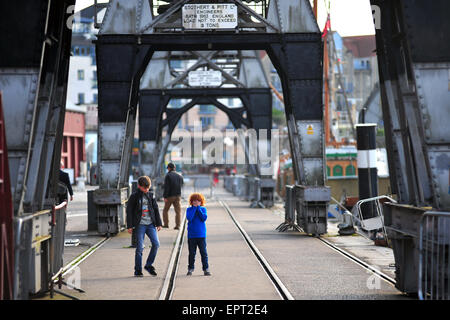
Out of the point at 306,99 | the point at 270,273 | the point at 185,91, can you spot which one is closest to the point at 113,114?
the point at 306,99

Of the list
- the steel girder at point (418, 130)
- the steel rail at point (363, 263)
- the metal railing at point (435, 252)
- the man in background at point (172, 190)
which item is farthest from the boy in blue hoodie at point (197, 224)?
the man in background at point (172, 190)

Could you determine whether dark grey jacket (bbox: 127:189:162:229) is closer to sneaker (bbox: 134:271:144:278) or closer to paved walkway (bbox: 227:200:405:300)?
sneaker (bbox: 134:271:144:278)

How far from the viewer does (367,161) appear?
22.5 meters

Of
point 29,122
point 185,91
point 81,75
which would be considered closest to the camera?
point 29,122

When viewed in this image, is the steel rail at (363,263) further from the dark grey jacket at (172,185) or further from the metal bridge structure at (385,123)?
the dark grey jacket at (172,185)

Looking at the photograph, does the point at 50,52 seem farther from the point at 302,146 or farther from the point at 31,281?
the point at 302,146

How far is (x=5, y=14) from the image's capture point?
9805 millimetres

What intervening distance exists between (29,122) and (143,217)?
373cm

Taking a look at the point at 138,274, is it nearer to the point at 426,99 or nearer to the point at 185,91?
the point at 426,99

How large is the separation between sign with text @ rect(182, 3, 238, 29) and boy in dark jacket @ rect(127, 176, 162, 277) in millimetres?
9178

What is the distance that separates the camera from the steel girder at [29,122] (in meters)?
9.31

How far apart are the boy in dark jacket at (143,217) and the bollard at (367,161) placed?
1038cm

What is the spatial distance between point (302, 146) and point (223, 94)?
17.5m
